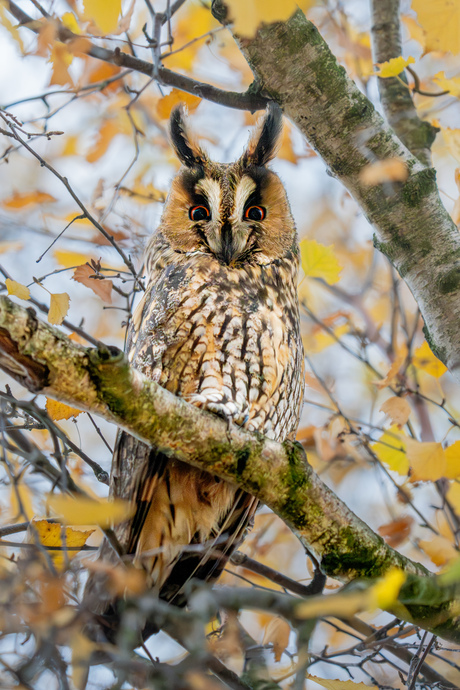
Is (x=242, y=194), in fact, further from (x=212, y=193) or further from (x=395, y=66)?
(x=395, y=66)

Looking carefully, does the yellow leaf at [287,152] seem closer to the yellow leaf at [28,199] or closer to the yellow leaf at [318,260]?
the yellow leaf at [318,260]

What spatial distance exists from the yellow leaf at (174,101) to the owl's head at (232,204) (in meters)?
0.05

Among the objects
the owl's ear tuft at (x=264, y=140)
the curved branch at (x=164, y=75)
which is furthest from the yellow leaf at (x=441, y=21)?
the owl's ear tuft at (x=264, y=140)

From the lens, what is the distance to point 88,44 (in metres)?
2.02

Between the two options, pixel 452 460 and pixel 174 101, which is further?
pixel 174 101

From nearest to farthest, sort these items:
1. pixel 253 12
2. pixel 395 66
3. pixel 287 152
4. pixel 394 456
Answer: pixel 253 12, pixel 395 66, pixel 394 456, pixel 287 152

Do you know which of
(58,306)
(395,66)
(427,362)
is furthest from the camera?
(427,362)

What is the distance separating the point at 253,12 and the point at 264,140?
1.35 meters

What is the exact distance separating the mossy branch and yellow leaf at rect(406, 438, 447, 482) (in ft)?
0.89

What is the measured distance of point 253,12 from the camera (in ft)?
3.40

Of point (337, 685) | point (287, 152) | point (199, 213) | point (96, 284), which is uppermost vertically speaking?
point (287, 152)

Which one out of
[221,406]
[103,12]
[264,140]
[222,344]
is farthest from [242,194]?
[221,406]

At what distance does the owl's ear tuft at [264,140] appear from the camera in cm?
232

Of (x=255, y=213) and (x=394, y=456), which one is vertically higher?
(x=255, y=213)
